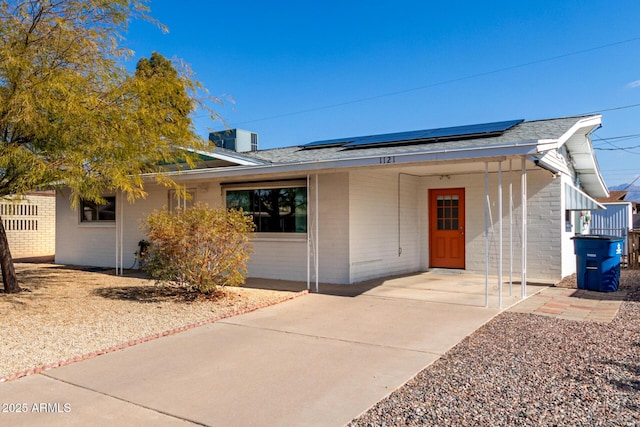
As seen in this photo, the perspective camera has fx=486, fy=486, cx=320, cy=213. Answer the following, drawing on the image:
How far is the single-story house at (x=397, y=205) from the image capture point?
1041 centimetres

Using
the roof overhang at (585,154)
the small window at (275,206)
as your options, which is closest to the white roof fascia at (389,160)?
the small window at (275,206)

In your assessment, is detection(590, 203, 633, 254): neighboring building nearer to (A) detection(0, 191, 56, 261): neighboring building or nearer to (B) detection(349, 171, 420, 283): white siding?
(B) detection(349, 171, 420, 283): white siding

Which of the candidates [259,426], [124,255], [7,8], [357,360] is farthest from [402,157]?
[124,255]

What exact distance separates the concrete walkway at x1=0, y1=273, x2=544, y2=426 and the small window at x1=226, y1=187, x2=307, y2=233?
11.4ft

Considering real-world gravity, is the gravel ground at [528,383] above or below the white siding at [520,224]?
below

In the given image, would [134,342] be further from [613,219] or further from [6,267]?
[613,219]

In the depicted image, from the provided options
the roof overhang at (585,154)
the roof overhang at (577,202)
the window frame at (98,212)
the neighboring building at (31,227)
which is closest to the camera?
the roof overhang at (585,154)

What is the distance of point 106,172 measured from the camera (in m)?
7.24

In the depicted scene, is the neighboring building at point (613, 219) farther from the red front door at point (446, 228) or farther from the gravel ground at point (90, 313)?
the gravel ground at point (90, 313)

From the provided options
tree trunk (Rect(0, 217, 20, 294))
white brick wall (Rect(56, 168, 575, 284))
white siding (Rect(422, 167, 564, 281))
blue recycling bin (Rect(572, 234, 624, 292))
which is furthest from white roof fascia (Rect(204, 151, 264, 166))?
blue recycling bin (Rect(572, 234, 624, 292))

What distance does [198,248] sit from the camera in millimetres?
8242

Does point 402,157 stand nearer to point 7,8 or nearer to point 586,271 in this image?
point 586,271

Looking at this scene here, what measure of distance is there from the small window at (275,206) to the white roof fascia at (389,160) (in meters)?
1.19

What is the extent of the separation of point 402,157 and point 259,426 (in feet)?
17.8
